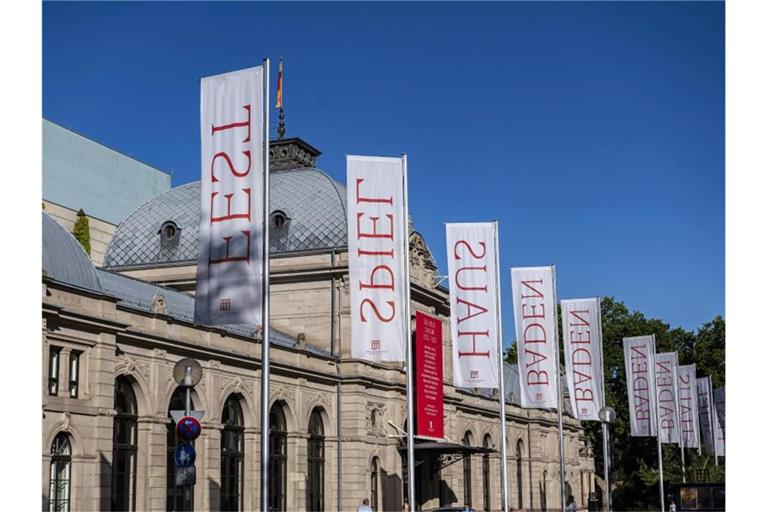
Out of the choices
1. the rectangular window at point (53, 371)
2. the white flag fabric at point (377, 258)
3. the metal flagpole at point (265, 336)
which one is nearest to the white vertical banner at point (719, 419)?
the white flag fabric at point (377, 258)

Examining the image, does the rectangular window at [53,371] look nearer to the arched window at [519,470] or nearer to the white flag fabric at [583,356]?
the white flag fabric at [583,356]

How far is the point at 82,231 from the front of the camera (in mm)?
72062

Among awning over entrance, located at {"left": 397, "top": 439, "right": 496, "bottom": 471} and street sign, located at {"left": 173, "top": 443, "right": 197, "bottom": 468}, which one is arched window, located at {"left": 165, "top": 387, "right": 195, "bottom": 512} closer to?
awning over entrance, located at {"left": 397, "top": 439, "right": 496, "bottom": 471}

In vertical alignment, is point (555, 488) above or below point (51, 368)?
below

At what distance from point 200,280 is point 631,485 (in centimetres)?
8595

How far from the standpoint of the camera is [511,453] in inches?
3275

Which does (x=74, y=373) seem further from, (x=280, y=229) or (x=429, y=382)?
(x=280, y=229)

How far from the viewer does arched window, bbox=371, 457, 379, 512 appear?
5636cm

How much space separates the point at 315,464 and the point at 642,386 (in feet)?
53.0

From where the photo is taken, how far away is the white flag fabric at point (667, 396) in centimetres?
5788

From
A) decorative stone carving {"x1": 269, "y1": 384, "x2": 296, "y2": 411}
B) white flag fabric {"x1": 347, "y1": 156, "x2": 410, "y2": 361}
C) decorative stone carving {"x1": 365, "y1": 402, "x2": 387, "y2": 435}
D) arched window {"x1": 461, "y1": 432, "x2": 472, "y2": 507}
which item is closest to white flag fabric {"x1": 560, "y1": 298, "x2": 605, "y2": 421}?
decorative stone carving {"x1": 269, "y1": 384, "x2": 296, "y2": 411}

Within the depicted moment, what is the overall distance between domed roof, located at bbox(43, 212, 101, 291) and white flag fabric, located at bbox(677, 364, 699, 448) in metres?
35.4
